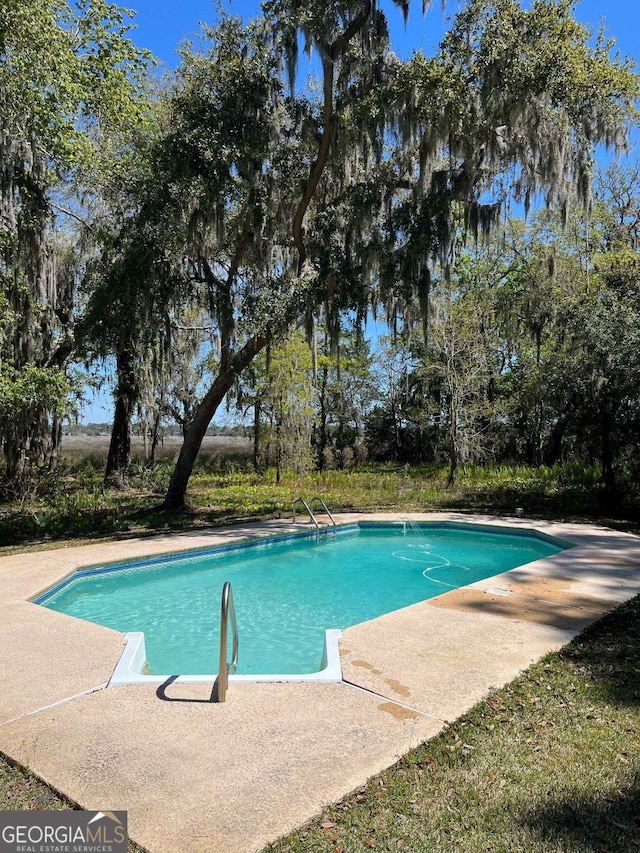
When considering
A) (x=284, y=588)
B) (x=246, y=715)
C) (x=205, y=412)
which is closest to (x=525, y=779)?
(x=246, y=715)

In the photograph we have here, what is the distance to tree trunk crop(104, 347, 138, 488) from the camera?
12961mm

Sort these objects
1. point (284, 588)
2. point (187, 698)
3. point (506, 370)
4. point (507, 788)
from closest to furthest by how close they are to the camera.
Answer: point (507, 788)
point (187, 698)
point (284, 588)
point (506, 370)

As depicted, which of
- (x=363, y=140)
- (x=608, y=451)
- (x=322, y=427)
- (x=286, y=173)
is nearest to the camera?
(x=363, y=140)

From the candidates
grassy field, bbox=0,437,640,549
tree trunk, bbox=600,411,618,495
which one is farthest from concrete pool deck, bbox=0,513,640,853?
tree trunk, bbox=600,411,618,495

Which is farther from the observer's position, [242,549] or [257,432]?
[257,432]

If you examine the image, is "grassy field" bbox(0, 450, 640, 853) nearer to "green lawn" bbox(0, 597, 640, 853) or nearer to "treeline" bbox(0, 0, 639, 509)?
"green lawn" bbox(0, 597, 640, 853)

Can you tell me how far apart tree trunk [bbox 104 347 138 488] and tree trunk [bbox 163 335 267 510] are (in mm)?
2669

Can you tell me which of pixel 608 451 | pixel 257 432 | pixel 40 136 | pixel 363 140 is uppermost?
pixel 363 140

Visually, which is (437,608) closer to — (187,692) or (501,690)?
(501,690)

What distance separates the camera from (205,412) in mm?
10805

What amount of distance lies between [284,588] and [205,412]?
4.74 metres

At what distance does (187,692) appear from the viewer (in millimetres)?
3307

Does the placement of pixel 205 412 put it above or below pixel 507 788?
above

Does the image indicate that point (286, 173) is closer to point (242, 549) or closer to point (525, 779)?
point (242, 549)
